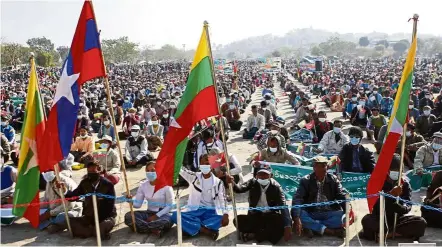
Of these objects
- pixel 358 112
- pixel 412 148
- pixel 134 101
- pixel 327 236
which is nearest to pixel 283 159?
pixel 327 236

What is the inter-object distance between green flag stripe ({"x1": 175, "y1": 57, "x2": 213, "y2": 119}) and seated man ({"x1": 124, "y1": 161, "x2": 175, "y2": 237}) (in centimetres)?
147

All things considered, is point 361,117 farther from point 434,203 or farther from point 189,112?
point 189,112

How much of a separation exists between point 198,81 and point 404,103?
2.27 meters

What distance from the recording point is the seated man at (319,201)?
18.8ft

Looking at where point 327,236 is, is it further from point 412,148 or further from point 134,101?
point 134,101

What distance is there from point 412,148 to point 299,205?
4.61 meters

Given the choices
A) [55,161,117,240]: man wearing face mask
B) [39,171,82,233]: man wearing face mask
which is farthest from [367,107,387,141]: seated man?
[39,171,82,233]: man wearing face mask

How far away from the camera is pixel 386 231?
5.68 metres

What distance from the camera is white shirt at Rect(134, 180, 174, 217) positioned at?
20.0ft

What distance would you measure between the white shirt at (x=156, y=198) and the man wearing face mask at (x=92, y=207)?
38 centimetres

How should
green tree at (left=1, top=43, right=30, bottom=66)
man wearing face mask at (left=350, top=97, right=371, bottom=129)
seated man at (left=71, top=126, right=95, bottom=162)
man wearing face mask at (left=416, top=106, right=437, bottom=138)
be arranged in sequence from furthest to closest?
green tree at (left=1, top=43, right=30, bottom=66)
man wearing face mask at (left=350, top=97, right=371, bottom=129)
man wearing face mask at (left=416, top=106, right=437, bottom=138)
seated man at (left=71, top=126, right=95, bottom=162)

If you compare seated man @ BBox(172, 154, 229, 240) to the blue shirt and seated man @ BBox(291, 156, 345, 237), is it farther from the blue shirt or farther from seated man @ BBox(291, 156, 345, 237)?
the blue shirt

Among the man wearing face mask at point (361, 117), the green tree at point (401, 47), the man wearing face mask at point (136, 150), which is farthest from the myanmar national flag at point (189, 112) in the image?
the green tree at point (401, 47)

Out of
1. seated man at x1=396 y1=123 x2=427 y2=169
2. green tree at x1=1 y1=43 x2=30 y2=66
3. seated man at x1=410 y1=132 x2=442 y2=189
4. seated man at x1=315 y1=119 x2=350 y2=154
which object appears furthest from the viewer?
green tree at x1=1 y1=43 x2=30 y2=66
